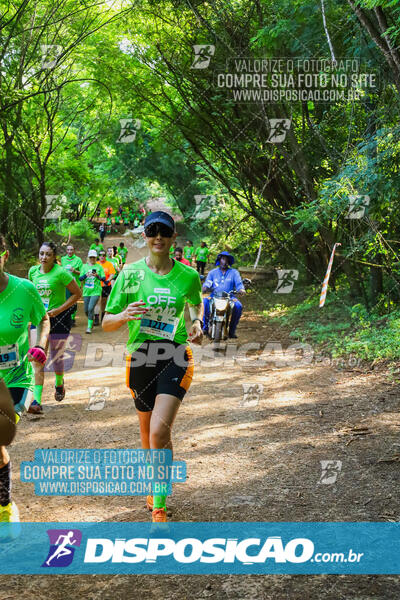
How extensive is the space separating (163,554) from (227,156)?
13600mm

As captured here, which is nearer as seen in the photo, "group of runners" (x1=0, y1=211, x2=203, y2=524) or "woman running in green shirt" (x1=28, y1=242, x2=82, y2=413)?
"group of runners" (x1=0, y1=211, x2=203, y2=524)

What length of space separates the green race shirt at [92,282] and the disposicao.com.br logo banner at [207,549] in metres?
10.3

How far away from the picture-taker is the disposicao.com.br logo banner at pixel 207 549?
3.73m

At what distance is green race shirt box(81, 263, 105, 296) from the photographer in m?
14.3

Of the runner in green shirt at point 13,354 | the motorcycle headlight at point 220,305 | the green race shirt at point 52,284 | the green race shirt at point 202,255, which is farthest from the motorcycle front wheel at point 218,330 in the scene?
the green race shirt at point 202,255

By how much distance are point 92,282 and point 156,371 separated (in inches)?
412

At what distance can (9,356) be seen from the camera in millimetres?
4293

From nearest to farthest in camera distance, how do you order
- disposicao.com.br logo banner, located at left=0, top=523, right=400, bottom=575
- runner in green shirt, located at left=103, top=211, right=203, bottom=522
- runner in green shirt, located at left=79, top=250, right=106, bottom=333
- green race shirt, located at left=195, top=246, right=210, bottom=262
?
disposicao.com.br logo banner, located at left=0, top=523, right=400, bottom=575
runner in green shirt, located at left=103, top=211, right=203, bottom=522
runner in green shirt, located at left=79, top=250, right=106, bottom=333
green race shirt, located at left=195, top=246, right=210, bottom=262

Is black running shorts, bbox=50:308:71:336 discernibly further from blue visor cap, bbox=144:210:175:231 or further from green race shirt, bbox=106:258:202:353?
blue visor cap, bbox=144:210:175:231

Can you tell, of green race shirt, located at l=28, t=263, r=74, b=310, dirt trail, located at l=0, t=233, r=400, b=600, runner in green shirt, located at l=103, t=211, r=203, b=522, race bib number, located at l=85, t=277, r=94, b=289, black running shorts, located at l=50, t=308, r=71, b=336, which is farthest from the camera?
race bib number, located at l=85, t=277, r=94, b=289

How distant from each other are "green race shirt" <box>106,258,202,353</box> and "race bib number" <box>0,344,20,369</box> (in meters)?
0.72

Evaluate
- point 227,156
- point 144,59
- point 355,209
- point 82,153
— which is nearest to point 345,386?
point 355,209

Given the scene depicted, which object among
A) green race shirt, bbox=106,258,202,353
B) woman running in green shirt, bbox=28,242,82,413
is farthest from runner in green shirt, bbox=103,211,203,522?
woman running in green shirt, bbox=28,242,82,413

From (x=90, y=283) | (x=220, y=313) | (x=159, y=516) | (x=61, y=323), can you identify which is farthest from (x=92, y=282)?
(x=159, y=516)
